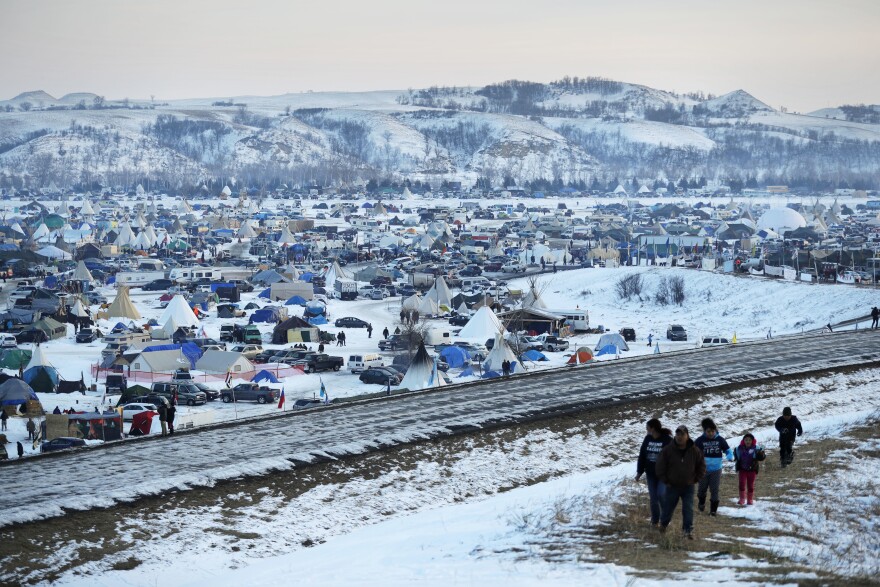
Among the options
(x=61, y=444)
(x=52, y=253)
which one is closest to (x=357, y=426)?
(x=61, y=444)

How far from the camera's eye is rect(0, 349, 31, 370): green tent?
27.5 metres

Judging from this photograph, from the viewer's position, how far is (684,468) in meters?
7.86

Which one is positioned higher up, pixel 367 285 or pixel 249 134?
pixel 249 134

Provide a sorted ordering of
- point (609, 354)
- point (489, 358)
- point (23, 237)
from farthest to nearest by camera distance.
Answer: point (23, 237) < point (609, 354) < point (489, 358)

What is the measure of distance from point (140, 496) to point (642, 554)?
5.67 meters

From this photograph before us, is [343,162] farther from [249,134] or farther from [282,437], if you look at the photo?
[282,437]

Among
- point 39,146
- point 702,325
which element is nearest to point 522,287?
point 702,325

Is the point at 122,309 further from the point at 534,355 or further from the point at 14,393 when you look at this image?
the point at 534,355

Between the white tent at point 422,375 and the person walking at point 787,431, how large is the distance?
39.9 feet

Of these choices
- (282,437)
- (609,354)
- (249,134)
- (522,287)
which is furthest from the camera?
(249,134)

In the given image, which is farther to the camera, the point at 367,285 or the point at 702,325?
the point at 367,285

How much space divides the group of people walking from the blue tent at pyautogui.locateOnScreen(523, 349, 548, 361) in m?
19.3

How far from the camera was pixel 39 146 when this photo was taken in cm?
16112

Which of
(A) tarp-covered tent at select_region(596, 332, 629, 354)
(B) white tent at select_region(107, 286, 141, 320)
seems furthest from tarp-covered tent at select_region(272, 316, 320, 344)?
(A) tarp-covered tent at select_region(596, 332, 629, 354)
